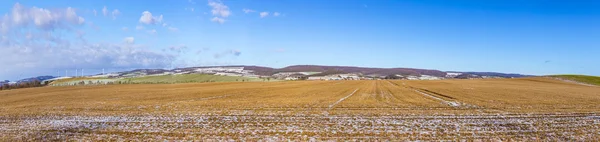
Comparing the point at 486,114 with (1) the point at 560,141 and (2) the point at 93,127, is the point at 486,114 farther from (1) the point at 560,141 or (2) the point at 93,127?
(2) the point at 93,127

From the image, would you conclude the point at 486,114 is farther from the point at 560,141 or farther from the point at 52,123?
the point at 52,123

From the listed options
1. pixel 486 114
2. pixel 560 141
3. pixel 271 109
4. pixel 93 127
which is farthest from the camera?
pixel 271 109

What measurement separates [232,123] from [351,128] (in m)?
7.09

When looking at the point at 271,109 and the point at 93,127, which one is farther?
the point at 271,109

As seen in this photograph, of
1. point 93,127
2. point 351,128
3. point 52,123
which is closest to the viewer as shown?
point 351,128

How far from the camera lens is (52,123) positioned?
19062 mm

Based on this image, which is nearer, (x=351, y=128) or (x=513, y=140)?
(x=513, y=140)

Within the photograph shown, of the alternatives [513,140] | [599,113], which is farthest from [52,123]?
[599,113]

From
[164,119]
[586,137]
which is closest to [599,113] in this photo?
[586,137]

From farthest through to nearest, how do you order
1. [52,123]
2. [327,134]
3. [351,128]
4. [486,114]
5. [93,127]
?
[486,114]
[52,123]
[93,127]
[351,128]
[327,134]

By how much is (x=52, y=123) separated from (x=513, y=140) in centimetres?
2634

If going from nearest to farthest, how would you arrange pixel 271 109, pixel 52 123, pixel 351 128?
pixel 351 128 < pixel 52 123 < pixel 271 109

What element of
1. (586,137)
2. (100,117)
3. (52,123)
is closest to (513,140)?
(586,137)

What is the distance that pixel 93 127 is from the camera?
57.4ft
